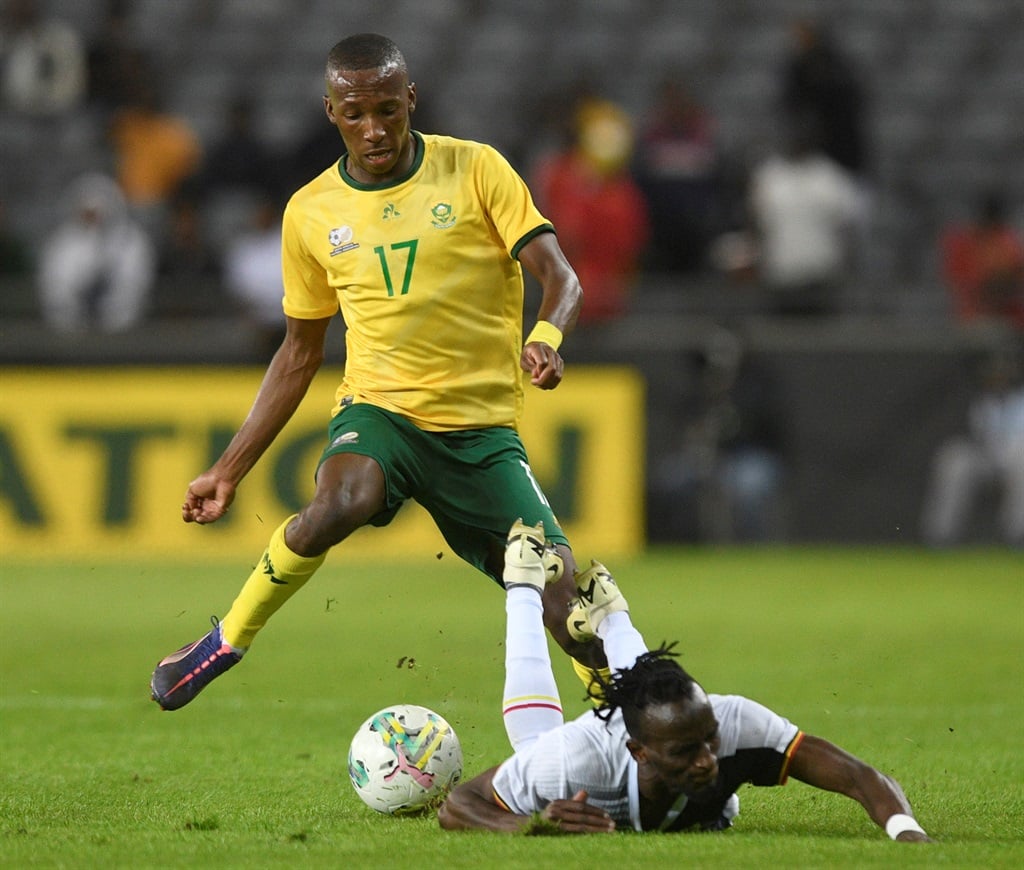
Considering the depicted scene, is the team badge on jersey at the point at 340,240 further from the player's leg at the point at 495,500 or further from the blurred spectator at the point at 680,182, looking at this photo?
the blurred spectator at the point at 680,182

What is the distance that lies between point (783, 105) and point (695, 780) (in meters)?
12.8

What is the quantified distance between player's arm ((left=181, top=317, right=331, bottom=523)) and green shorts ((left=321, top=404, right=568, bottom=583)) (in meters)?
0.35

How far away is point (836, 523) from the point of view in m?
16.0

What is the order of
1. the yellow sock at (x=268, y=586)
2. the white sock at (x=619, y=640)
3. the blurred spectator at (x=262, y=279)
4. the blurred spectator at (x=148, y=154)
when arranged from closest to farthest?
the white sock at (x=619, y=640)
the yellow sock at (x=268, y=586)
the blurred spectator at (x=262, y=279)
the blurred spectator at (x=148, y=154)

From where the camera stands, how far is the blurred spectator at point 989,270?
16.6 meters

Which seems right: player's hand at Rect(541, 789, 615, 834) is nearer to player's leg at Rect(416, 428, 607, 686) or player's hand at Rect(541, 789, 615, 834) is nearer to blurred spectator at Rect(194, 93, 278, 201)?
player's leg at Rect(416, 428, 607, 686)

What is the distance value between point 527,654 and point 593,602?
452 millimetres

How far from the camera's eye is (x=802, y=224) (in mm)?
16281

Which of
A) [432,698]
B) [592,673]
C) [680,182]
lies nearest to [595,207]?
[680,182]

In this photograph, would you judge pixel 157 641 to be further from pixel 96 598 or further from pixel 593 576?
pixel 593 576

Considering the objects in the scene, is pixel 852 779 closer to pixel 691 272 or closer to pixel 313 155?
pixel 313 155

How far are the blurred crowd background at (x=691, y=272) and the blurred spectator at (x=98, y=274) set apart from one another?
0.02 metres

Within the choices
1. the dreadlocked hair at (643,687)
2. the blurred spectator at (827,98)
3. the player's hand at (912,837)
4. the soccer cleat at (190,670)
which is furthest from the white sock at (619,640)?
the blurred spectator at (827,98)

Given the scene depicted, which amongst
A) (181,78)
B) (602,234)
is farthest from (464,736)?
(181,78)
